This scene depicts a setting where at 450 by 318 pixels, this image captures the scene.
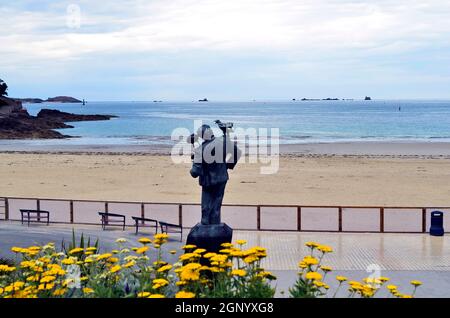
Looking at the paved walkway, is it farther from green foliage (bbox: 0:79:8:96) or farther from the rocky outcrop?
green foliage (bbox: 0:79:8:96)


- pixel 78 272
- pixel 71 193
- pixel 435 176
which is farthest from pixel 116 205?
pixel 435 176

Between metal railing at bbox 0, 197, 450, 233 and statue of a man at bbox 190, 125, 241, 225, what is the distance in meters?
6.07

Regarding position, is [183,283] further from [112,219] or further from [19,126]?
[19,126]

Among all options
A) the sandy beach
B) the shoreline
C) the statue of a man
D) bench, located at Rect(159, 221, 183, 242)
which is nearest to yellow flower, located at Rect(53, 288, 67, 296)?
the statue of a man

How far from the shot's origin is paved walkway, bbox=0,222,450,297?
12.1 metres

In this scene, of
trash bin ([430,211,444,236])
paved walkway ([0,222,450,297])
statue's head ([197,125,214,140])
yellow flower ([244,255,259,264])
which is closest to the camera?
yellow flower ([244,255,259,264])

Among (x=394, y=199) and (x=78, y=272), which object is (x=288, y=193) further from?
(x=78, y=272)

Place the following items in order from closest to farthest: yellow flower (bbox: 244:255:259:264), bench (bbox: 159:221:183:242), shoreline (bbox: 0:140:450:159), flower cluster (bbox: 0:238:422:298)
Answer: flower cluster (bbox: 0:238:422:298), yellow flower (bbox: 244:255:259:264), bench (bbox: 159:221:183:242), shoreline (bbox: 0:140:450:159)

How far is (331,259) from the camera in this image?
1384 cm

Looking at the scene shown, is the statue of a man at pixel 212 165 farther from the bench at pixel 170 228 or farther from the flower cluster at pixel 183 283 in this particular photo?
the bench at pixel 170 228

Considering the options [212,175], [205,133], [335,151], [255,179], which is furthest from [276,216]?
[335,151]

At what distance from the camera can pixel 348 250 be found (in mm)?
14766

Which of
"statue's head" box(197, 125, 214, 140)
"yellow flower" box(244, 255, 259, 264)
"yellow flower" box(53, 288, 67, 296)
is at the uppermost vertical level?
"statue's head" box(197, 125, 214, 140)

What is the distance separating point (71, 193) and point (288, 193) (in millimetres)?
9659
